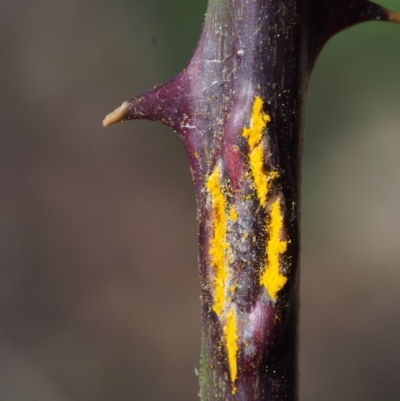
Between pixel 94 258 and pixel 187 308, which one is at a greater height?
pixel 94 258

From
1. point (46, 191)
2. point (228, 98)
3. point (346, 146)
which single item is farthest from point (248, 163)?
point (46, 191)

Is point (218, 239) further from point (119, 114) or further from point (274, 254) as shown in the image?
point (119, 114)

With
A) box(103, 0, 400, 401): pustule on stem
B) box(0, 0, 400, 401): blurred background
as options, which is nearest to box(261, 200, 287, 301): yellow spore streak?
box(103, 0, 400, 401): pustule on stem

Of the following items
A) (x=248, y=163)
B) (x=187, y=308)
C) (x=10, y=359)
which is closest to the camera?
(x=248, y=163)

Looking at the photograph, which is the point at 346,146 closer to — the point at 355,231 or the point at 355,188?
the point at 355,188

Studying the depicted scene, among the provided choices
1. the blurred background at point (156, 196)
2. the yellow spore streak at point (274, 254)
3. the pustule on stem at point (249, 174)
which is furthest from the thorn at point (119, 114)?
the blurred background at point (156, 196)

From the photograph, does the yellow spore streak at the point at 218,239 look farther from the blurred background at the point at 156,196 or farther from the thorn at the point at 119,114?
the blurred background at the point at 156,196

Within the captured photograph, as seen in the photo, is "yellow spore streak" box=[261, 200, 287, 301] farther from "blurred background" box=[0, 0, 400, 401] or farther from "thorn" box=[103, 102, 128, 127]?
"blurred background" box=[0, 0, 400, 401]
